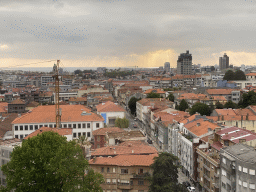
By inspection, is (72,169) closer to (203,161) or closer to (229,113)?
(203,161)

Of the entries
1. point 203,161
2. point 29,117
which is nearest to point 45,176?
point 203,161

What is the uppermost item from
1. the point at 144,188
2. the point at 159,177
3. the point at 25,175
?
the point at 25,175

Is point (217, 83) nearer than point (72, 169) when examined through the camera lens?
No

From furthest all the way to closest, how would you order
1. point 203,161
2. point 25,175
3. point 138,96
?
1. point 138,96
2. point 203,161
3. point 25,175

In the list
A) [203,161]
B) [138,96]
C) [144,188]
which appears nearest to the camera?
[144,188]

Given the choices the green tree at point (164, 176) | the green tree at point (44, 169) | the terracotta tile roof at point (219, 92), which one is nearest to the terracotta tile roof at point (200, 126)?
the green tree at point (164, 176)

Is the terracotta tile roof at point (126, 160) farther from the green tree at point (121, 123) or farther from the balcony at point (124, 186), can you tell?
the green tree at point (121, 123)
